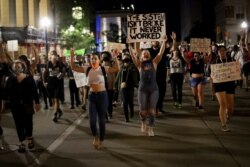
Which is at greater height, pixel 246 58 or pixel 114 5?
pixel 114 5

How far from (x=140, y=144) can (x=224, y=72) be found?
8.99 feet

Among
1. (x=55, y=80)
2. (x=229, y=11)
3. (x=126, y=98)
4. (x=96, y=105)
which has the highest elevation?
(x=229, y=11)

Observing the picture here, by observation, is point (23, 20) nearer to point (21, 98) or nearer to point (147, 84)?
Answer: point (147, 84)

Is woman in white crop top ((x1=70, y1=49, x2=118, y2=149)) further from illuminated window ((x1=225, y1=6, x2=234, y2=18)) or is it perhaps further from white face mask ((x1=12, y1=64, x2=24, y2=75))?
illuminated window ((x1=225, y1=6, x2=234, y2=18))

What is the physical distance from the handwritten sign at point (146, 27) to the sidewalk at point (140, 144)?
7.23ft

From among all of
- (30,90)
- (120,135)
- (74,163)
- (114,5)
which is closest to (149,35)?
(120,135)

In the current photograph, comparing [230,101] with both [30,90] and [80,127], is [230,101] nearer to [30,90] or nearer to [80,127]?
[80,127]

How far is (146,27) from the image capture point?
13.6m

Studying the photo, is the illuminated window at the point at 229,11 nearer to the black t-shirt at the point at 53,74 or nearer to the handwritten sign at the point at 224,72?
the black t-shirt at the point at 53,74

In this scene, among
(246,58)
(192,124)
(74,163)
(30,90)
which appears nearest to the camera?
(74,163)

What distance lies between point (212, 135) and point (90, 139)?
8.53ft

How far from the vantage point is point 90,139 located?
11.2 metres

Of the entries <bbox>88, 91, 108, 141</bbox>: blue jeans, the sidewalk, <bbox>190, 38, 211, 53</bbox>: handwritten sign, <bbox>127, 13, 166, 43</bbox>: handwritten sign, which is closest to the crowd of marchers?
<bbox>88, 91, 108, 141</bbox>: blue jeans

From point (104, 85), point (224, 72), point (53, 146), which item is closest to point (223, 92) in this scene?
point (224, 72)
